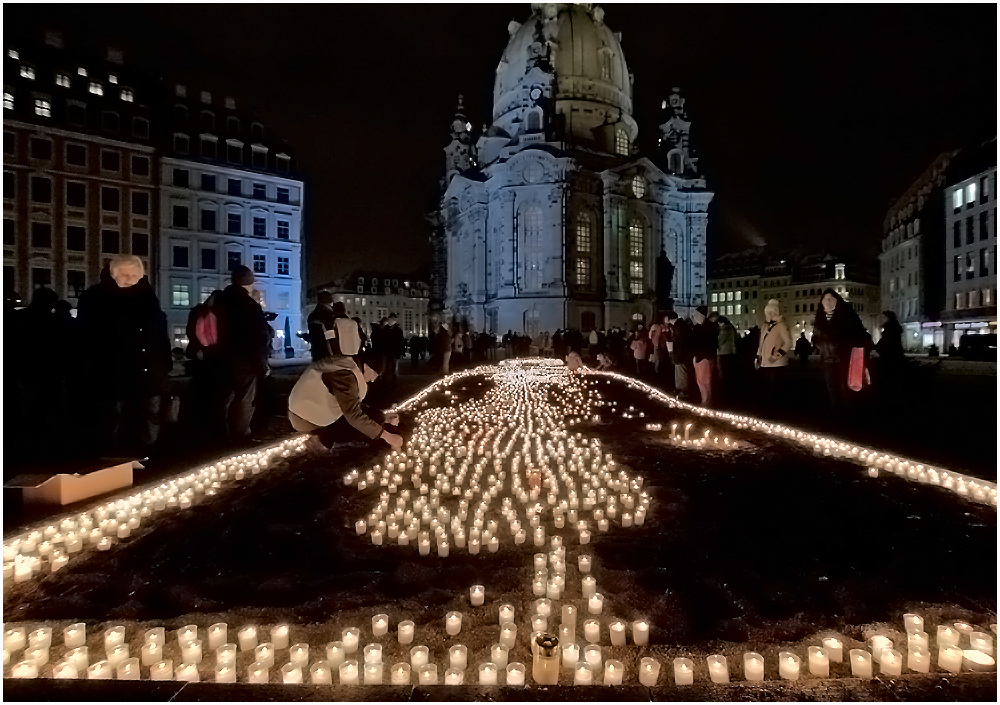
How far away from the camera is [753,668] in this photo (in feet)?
10.4

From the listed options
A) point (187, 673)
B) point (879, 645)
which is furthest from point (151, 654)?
point (879, 645)

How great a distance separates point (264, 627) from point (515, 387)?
1559cm

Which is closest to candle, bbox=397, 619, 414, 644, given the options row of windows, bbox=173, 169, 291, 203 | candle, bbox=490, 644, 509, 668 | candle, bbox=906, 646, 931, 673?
candle, bbox=490, 644, 509, 668

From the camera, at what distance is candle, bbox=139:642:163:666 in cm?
346

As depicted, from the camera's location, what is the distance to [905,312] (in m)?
72.4

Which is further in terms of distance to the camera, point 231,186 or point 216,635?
point 231,186

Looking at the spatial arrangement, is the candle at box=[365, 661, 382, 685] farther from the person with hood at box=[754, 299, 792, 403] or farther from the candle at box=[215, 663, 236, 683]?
the person with hood at box=[754, 299, 792, 403]

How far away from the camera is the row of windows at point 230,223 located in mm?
51531

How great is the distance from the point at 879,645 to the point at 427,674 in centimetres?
249

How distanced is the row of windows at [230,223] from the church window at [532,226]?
23768mm

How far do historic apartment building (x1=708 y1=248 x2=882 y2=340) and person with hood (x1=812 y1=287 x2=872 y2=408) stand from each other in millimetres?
83904

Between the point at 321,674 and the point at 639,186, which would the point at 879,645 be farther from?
the point at 639,186

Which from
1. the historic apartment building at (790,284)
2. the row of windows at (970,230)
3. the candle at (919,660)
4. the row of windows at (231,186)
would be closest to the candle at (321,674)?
the candle at (919,660)

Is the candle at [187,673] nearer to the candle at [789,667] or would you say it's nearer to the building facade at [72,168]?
the candle at [789,667]
